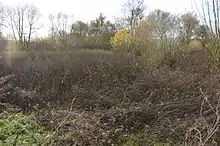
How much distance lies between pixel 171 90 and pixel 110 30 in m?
17.9

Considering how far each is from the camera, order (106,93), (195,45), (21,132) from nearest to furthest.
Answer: (21,132) → (106,93) → (195,45)

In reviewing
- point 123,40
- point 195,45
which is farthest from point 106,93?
point 195,45

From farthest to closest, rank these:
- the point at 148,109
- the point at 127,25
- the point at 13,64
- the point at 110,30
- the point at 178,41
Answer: the point at 110,30, the point at 127,25, the point at 178,41, the point at 13,64, the point at 148,109

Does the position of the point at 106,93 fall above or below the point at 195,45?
below

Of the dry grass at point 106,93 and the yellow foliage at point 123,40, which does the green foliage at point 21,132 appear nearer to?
the dry grass at point 106,93

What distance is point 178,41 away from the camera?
51.5 ft

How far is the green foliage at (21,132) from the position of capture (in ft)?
19.9

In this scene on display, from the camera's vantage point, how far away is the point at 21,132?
23.0ft

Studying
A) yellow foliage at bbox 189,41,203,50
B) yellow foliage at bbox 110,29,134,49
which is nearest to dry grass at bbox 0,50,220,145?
yellow foliage at bbox 189,41,203,50

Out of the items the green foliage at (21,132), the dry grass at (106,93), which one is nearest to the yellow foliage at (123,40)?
the dry grass at (106,93)

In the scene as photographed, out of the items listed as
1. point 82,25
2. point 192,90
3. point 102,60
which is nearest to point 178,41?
point 102,60

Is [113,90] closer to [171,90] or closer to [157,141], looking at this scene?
[171,90]

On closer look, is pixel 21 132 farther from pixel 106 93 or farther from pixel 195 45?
pixel 195 45

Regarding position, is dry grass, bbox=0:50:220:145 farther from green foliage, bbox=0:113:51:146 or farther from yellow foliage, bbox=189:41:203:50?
yellow foliage, bbox=189:41:203:50
